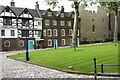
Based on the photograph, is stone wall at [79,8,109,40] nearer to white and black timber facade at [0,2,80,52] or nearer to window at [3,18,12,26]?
white and black timber facade at [0,2,80,52]

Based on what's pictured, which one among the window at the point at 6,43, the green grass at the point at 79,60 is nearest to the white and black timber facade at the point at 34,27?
the window at the point at 6,43

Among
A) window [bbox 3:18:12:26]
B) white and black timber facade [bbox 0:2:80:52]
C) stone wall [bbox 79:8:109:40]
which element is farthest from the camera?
stone wall [bbox 79:8:109:40]

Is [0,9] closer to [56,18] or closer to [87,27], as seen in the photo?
[56,18]

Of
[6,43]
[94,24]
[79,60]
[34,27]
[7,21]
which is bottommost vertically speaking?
[79,60]

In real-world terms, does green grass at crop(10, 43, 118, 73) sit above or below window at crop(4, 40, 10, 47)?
below

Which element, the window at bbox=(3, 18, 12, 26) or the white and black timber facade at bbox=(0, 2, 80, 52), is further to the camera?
the white and black timber facade at bbox=(0, 2, 80, 52)

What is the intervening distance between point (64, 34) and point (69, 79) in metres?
27.7

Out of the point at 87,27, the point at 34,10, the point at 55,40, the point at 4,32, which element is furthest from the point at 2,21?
the point at 87,27

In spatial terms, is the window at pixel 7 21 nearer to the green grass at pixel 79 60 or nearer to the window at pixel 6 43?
the window at pixel 6 43

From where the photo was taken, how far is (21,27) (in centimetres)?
2920

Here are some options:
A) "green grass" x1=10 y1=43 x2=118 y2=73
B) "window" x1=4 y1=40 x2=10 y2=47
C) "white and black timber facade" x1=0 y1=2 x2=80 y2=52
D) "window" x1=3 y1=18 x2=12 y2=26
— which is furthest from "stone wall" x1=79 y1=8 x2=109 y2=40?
"green grass" x1=10 y1=43 x2=118 y2=73

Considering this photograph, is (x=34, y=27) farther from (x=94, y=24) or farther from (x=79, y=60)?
(x=79, y=60)

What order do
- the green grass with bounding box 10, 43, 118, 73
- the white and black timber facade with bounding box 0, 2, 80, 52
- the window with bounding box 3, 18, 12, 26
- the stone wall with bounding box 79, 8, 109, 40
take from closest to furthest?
the green grass with bounding box 10, 43, 118, 73 → the window with bounding box 3, 18, 12, 26 → the white and black timber facade with bounding box 0, 2, 80, 52 → the stone wall with bounding box 79, 8, 109, 40

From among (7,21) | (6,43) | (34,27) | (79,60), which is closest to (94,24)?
(34,27)
